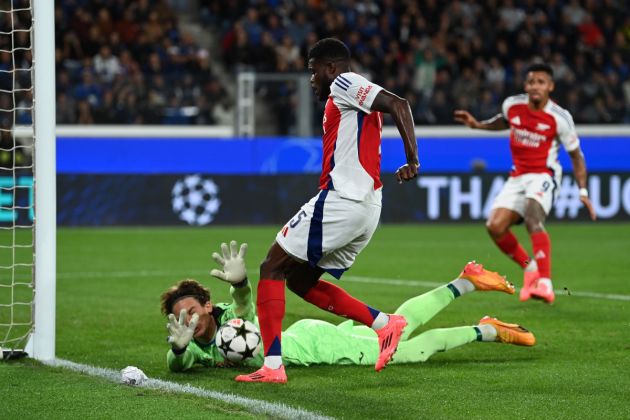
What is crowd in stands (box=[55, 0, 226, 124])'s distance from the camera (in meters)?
19.2

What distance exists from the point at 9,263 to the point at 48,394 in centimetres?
753

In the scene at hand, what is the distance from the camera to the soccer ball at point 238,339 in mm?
6211

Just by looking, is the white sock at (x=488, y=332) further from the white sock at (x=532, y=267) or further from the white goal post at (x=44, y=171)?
the white sock at (x=532, y=267)

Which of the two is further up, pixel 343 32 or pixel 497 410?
pixel 343 32

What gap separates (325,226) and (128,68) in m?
14.9

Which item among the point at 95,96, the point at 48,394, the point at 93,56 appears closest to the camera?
the point at 48,394

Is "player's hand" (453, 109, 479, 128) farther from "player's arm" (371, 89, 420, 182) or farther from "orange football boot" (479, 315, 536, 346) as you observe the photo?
"player's arm" (371, 89, 420, 182)

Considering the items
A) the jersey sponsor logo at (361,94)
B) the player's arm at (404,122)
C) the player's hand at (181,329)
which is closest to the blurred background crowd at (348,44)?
the player's hand at (181,329)

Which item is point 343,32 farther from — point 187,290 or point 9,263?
point 187,290

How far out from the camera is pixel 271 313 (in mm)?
5879

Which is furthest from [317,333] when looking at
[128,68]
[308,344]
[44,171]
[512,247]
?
[128,68]

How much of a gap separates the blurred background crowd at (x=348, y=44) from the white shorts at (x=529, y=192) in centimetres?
1026

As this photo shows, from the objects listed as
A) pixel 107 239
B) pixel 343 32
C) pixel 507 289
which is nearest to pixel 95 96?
pixel 107 239

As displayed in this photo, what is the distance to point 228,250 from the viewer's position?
6035 millimetres
